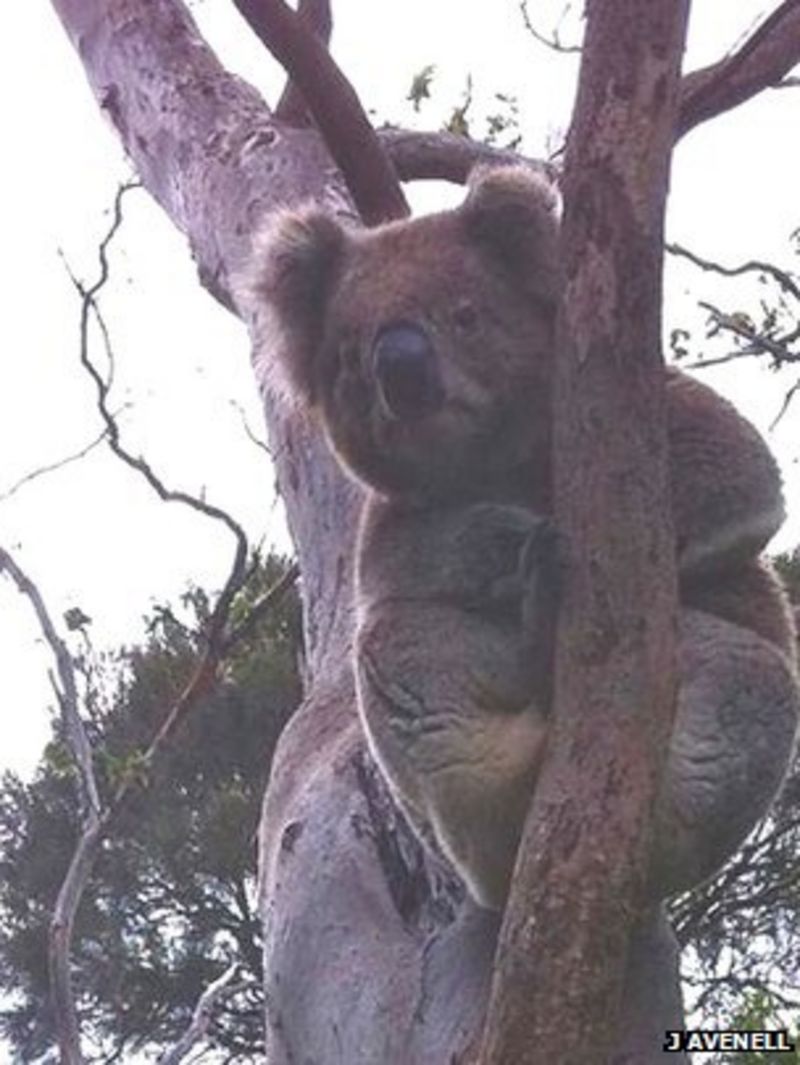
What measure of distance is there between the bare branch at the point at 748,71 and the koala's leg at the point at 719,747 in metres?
1.84

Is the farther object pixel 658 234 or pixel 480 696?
pixel 480 696

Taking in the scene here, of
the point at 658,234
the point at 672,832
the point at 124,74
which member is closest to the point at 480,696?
the point at 672,832

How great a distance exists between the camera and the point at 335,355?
312 cm

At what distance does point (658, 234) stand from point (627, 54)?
197 mm

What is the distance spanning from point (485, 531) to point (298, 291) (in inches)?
24.2

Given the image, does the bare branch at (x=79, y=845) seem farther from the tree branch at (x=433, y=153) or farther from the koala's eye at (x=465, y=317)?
the koala's eye at (x=465, y=317)

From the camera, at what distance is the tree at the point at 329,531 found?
8.10ft

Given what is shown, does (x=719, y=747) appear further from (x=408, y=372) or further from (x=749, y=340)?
(x=749, y=340)

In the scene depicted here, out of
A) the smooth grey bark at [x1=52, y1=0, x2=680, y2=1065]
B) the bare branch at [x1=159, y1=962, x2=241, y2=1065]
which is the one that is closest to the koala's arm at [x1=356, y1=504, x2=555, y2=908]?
the smooth grey bark at [x1=52, y1=0, x2=680, y2=1065]

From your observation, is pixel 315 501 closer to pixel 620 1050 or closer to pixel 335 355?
pixel 335 355

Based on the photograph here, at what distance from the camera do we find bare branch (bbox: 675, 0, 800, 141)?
431 centimetres

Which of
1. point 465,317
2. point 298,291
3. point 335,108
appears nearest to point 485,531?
point 465,317

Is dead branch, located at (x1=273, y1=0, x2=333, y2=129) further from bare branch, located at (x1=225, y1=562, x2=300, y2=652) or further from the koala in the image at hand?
the koala

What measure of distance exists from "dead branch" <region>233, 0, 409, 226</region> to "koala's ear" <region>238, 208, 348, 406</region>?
30.5 inches
